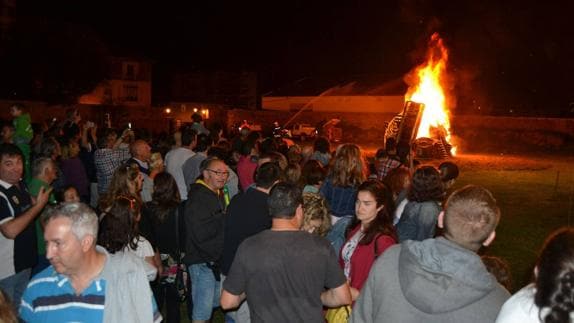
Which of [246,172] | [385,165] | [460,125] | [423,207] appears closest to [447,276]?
[423,207]

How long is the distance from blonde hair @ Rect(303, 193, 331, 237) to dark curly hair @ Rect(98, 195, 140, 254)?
1569 mm

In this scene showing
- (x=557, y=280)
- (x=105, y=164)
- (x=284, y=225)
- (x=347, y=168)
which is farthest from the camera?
(x=105, y=164)

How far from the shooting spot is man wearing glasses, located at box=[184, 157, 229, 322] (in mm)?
5457

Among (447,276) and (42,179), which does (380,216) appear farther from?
(42,179)

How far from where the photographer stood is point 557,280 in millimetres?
2275

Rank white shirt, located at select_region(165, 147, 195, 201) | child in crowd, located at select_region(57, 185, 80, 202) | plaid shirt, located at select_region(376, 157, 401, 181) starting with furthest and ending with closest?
plaid shirt, located at select_region(376, 157, 401, 181), white shirt, located at select_region(165, 147, 195, 201), child in crowd, located at select_region(57, 185, 80, 202)

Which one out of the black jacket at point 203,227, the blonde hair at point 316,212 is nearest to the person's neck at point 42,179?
the black jacket at point 203,227

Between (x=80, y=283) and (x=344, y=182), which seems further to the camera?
(x=344, y=182)

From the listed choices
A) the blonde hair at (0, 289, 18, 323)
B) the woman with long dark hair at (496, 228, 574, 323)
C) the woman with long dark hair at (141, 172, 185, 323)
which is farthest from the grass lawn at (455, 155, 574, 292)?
the blonde hair at (0, 289, 18, 323)

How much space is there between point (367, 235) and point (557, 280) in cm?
219

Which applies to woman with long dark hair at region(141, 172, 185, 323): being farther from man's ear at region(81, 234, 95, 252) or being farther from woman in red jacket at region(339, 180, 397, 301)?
man's ear at region(81, 234, 95, 252)

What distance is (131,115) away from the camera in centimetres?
4097

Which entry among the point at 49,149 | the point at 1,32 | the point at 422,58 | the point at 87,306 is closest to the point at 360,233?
the point at 87,306

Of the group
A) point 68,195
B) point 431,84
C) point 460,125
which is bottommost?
point 68,195
